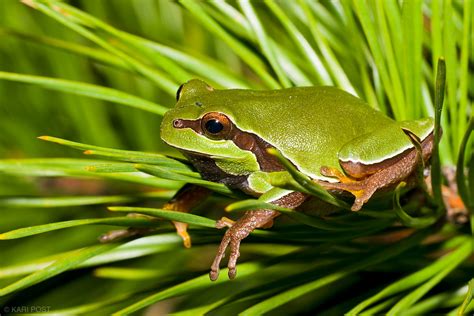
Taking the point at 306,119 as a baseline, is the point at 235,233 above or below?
below

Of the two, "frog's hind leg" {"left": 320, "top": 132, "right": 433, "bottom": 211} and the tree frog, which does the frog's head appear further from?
"frog's hind leg" {"left": 320, "top": 132, "right": 433, "bottom": 211}

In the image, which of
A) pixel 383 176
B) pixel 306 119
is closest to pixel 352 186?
pixel 383 176

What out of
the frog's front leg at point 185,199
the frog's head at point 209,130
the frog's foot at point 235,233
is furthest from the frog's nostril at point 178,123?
the frog's foot at point 235,233

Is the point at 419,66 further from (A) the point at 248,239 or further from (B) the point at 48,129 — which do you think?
(B) the point at 48,129

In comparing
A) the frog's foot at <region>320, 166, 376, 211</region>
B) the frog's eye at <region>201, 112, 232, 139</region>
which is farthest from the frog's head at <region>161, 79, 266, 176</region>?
the frog's foot at <region>320, 166, 376, 211</region>

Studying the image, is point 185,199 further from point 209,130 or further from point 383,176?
point 383,176

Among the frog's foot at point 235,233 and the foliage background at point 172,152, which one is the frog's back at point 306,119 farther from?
the frog's foot at point 235,233

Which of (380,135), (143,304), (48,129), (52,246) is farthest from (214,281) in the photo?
(48,129)
